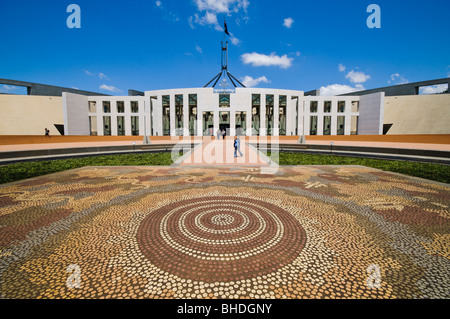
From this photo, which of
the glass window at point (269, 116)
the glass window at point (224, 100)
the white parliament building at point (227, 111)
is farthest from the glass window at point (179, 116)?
the glass window at point (269, 116)

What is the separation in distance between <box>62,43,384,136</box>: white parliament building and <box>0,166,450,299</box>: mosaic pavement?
34.5m

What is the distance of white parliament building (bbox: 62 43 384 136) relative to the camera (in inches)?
1610

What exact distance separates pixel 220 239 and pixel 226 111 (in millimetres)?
42078

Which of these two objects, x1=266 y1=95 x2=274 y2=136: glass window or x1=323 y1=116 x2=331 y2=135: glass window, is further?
x1=323 y1=116 x2=331 y2=135: glass window

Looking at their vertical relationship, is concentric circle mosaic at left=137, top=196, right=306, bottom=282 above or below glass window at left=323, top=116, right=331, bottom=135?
below

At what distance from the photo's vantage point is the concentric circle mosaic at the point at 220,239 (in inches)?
115

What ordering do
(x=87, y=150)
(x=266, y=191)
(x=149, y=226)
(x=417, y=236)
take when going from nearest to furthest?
1. (x=417, y=236)
2. (x=149, y=226)
3. (x=266, y=191)
4. (x=87, y=150)

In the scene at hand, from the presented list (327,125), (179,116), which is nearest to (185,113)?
(179,116)

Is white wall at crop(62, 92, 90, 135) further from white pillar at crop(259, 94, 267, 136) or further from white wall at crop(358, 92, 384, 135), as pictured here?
white wall at crop(358, 92, 384, 135)

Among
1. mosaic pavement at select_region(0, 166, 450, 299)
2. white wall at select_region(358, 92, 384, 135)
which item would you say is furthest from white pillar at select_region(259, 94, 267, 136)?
mosaic pavement at select_region(0, 166, 450, 299)

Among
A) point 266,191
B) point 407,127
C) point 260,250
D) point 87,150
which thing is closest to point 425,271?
point 260,250
